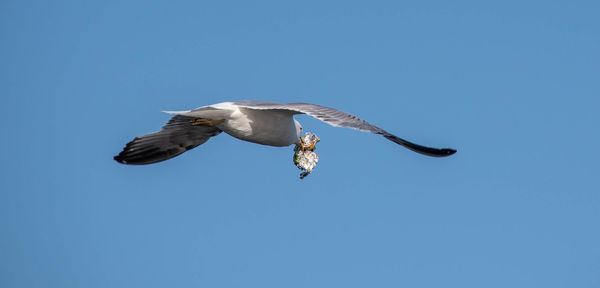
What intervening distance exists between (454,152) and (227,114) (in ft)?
12.5

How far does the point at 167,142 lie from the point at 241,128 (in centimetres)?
297

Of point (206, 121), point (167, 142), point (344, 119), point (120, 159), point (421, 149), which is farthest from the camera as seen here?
point (167, 142)

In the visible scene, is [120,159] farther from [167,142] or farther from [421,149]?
[421,149]

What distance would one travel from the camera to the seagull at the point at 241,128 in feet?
40.2

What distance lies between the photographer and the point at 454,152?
40.0 ft

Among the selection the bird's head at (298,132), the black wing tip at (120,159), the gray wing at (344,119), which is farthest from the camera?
the black wing tip at (120,159)

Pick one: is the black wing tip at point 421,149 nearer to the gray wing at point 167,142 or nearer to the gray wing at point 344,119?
the gray wing at point 344,119

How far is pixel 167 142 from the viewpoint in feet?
52.8

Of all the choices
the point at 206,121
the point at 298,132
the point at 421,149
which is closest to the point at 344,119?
the point at 421,149

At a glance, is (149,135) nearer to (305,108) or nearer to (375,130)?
(305,108)

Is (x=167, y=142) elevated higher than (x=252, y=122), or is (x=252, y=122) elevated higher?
(x=167, y=142)

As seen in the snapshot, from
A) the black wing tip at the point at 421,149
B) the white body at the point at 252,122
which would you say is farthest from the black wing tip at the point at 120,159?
the black wing tip at the point at 421,149

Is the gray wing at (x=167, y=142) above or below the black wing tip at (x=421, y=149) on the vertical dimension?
above

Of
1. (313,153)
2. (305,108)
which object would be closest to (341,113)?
(305,108)
